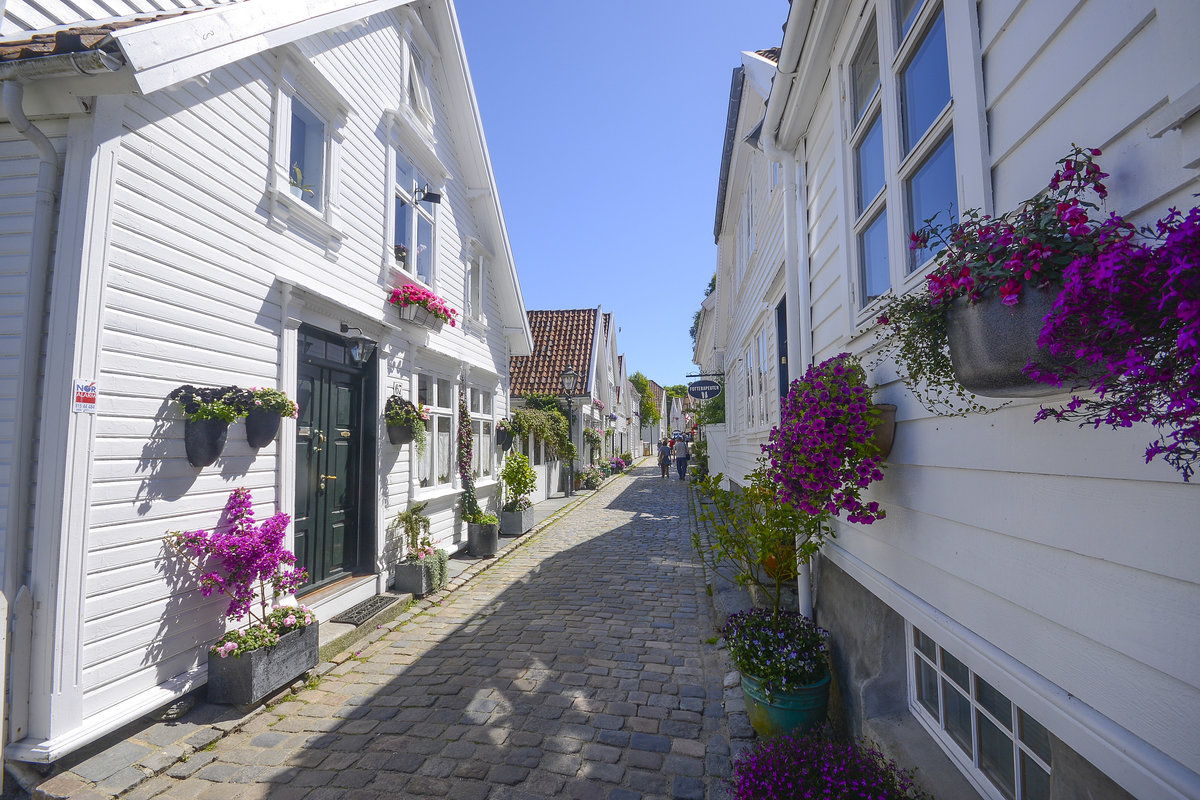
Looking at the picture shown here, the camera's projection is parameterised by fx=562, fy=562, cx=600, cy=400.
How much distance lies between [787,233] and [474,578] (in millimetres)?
Answer: 6028

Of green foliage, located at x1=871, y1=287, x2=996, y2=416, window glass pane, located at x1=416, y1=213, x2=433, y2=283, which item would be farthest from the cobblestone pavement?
window glass pane, located at x1=416, y1=213, x2=433, y2=283

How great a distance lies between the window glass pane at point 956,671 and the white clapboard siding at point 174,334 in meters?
4.78

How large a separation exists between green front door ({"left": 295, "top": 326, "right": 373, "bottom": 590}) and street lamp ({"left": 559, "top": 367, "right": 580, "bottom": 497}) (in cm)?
935

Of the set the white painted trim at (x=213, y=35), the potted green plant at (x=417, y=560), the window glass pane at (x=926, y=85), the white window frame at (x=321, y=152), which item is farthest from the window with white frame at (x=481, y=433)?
the window glass pane at (x=926, y=85)

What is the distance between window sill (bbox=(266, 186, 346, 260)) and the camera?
5051mm

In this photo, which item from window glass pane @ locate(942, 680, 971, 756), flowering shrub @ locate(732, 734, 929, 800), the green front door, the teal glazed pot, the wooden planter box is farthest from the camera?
the wooden planter box

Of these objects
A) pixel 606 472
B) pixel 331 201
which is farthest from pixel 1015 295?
pixel 606 472

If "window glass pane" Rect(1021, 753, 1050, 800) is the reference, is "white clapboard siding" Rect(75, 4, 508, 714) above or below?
above

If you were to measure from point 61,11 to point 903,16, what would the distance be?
16.6 feet

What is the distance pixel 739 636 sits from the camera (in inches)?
153

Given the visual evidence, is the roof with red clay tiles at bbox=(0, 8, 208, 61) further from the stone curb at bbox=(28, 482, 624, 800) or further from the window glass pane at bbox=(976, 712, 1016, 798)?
the window glass pane at bbox=(976, 712, 1016, 798)

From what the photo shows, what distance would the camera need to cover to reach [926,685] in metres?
3.07

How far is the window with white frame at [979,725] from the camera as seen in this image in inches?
85.4

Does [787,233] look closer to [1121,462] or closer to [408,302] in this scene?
[1121,462]
